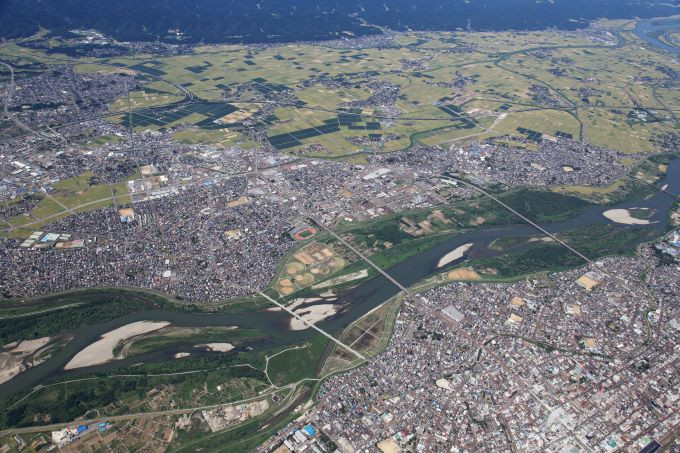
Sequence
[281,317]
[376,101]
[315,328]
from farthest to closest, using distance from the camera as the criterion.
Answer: [376,101]
[281,317]
[315,328]

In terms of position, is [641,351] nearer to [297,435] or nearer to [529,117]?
[297,435]

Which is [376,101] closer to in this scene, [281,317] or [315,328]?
[281,317]

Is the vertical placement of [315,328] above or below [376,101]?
below

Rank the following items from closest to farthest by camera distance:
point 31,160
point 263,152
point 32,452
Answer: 1. point 32,452
2. point 31,160
3. point 263,152

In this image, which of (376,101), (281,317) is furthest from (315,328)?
(376,101)

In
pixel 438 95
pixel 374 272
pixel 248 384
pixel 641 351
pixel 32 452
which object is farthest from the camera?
pixel 438 95

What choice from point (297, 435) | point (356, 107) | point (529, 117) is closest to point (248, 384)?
point (297, 435)

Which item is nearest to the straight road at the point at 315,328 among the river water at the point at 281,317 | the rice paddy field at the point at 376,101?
the river water at the point at 281,317

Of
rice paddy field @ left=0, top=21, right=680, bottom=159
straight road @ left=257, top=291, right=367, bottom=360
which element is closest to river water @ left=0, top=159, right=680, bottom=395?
straight road @ left=257, top=291, right=367, bottom=360
